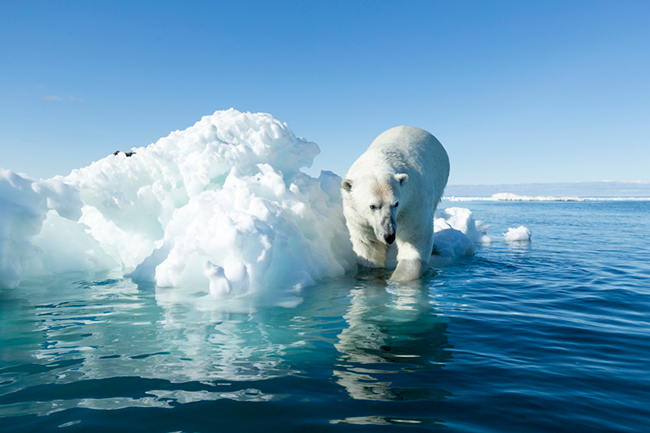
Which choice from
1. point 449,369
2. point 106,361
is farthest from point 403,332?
point 106,361

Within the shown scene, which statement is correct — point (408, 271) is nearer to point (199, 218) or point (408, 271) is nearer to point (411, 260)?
point (411, 260)

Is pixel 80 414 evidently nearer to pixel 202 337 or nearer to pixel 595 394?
pixel 202 337

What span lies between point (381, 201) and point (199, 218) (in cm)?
279

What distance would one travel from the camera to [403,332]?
3.57 meters

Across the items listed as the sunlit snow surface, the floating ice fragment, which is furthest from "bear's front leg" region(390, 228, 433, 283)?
the floating ice fragment

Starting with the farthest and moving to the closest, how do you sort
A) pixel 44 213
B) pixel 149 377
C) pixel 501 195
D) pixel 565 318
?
pixel 501 195 < pixel 44 213 < pixel 565 318 < pixel 149 377

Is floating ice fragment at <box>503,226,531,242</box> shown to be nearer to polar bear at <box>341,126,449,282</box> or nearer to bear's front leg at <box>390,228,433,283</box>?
polar bear at <box>341,126,449,282</box>

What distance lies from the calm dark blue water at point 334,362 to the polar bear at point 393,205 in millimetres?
879

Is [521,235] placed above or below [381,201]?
below

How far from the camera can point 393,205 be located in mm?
5234

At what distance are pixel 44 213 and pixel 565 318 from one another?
741 centimetres

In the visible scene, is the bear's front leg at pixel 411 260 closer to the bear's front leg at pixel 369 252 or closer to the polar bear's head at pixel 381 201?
the bear's front leg at pixel 369 252

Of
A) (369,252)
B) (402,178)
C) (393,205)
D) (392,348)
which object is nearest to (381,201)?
(393,205)

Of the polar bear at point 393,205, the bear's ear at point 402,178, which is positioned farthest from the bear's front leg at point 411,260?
the bear's ear at point 402,178
